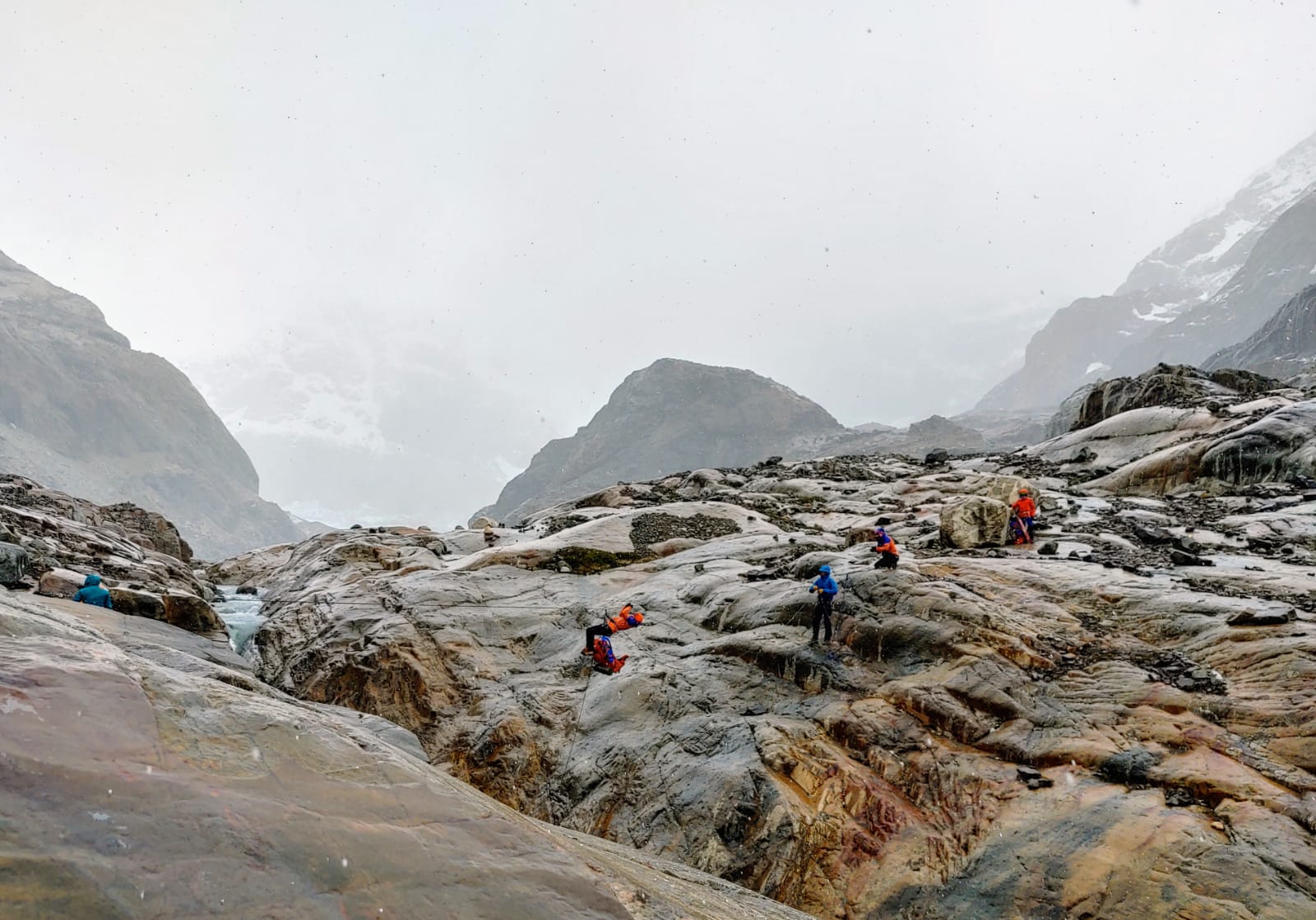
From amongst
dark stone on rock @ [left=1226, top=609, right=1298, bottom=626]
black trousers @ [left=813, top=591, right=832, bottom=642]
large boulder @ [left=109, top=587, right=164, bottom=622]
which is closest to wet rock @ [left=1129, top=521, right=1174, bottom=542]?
dark stone on rock @ [left=1226, top=609, right=1298, bottom=626]

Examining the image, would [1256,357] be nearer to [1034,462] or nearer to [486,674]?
[1034,462]

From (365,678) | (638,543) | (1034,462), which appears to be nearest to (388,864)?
(365,678)

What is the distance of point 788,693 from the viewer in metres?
12.7

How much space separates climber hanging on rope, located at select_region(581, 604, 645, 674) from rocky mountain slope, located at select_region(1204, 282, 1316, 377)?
362 feet

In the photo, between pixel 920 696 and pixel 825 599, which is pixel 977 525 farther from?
pixel 920 696

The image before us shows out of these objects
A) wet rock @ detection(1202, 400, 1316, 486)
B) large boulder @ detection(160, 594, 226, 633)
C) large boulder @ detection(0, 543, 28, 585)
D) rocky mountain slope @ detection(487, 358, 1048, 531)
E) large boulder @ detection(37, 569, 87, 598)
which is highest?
rocky mountain slope @ detection(487, 358, 1048, 531)

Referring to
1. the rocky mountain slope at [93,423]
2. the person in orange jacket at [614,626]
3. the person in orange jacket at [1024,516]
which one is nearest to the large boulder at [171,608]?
the person in orange jacket at [614,626]

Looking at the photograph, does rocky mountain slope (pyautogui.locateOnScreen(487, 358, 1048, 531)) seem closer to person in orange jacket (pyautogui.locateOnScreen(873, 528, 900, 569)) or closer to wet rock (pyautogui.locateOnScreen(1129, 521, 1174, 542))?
wet rock (pyautogui.locateOnScreen(1129, 521, 1174, 542))

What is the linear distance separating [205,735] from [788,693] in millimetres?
9970

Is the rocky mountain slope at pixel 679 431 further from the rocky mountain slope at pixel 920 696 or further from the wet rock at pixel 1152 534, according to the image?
the wet rock at pixel 1152 534

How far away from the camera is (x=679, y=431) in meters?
184

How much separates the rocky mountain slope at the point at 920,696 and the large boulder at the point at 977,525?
0.26 feet

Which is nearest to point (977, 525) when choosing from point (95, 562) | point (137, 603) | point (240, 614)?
point (137, 603)

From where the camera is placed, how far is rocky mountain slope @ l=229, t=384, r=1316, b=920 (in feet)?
27.2
